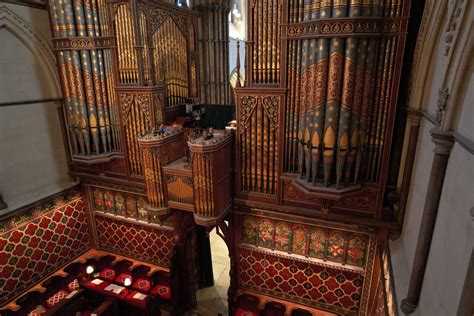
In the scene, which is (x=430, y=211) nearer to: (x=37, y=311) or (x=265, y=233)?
(x=265, y=233)

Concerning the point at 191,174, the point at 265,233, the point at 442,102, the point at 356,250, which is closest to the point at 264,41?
the point at 191,174

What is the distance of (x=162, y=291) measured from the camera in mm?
7000

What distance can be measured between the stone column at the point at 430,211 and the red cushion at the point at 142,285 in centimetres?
562

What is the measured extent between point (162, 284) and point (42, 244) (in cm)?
284

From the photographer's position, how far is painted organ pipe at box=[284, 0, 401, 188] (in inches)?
156

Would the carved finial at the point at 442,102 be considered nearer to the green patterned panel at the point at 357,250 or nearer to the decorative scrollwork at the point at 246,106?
the decorative scrollwork at the point at 246,106

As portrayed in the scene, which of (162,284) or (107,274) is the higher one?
(107,274)

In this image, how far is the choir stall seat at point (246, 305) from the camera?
6.09 m

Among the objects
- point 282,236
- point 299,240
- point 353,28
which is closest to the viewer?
point 353,28

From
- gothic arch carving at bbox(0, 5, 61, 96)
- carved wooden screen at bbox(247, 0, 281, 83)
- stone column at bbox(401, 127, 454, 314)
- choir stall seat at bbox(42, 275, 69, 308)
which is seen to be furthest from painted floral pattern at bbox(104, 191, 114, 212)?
stone column at bbox(401, 127, 454, 314)

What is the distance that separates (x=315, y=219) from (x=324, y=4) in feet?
11.2

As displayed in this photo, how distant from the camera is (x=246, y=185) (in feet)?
18.7

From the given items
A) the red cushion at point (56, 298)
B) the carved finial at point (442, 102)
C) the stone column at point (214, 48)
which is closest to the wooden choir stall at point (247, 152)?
the red cushion at point (56, 298)

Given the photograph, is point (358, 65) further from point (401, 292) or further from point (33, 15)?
point (33, 15)
